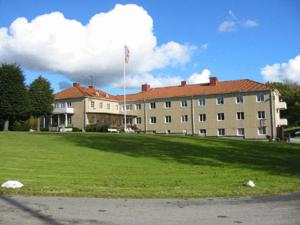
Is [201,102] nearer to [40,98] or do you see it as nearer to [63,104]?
[63,104]

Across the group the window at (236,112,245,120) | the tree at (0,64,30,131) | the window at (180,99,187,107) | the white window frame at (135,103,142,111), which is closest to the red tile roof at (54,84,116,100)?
the white window frame at (135,103,142,111)

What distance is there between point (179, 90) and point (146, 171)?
66.0 metres

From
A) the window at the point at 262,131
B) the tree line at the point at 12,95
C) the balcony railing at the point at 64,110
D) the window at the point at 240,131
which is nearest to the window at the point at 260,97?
the window at the point at 262,131

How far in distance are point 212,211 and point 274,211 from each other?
1314 millimetres

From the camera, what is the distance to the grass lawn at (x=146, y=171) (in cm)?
1279

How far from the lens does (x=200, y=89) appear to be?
79562 millimetres

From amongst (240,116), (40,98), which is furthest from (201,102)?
(40,98)

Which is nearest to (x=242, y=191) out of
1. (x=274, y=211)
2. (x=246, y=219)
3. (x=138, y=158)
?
(x=274, y=211)

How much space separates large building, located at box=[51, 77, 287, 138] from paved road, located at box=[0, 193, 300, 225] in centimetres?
5946

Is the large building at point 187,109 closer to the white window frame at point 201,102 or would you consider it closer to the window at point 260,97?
the window at point 260,97

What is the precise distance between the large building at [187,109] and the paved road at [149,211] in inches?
2341

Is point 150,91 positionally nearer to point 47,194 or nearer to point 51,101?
point 51,101

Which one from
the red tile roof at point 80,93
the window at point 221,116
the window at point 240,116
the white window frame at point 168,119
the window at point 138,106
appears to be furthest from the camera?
the window at point 138,106

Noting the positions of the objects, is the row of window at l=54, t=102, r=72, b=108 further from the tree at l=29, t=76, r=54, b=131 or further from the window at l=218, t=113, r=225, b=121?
the window at l=218, t=113, r=225, b=121
